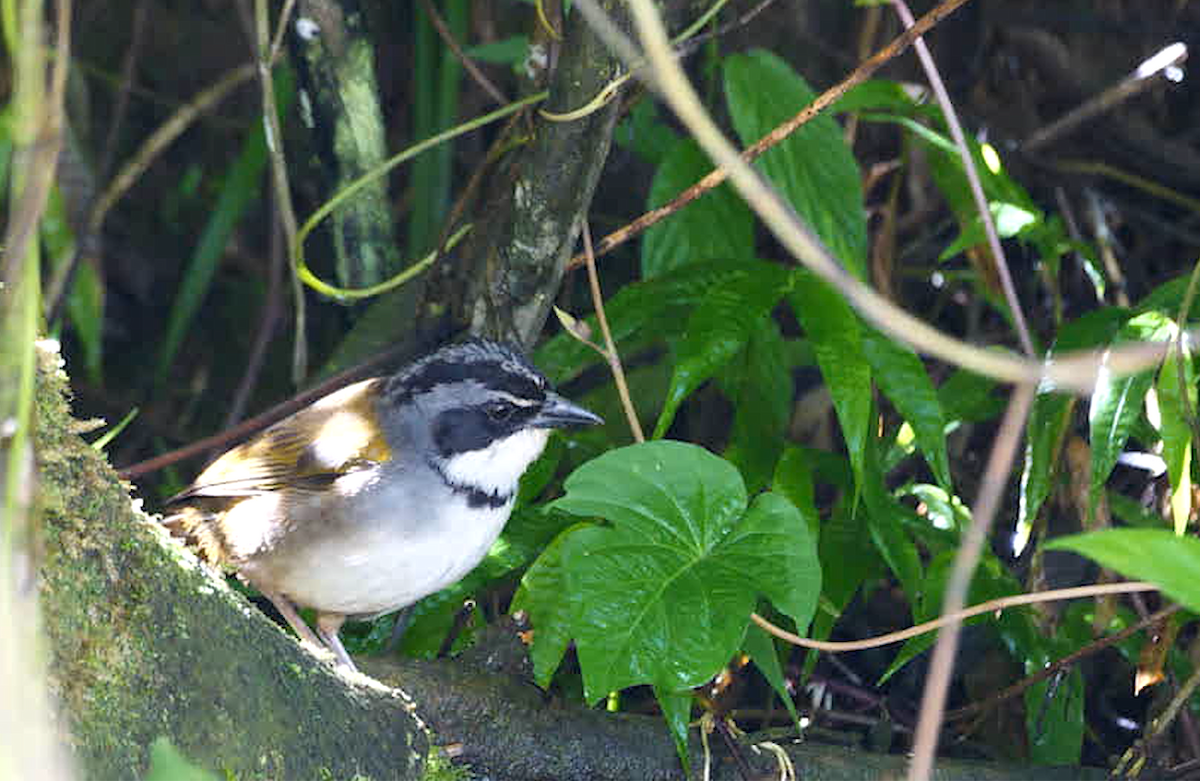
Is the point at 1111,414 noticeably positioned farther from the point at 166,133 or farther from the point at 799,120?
the point at 166,133

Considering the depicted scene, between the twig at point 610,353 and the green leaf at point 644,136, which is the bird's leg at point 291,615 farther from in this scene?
the green leaf at point 644,136

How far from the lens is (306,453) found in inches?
159

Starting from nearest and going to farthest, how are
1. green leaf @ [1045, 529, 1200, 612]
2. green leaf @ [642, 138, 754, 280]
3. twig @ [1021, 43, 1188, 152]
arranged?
1. green leaf @ [1045, 529, 1200, 612]
2. green leaf @ [642, 138, 754, 280]
3. twig @ [1021, 43, 1188, 152]

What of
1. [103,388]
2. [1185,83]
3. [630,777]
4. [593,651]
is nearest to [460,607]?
[630,777]

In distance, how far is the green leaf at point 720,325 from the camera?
375 cm

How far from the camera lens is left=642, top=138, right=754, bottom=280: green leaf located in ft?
14.4

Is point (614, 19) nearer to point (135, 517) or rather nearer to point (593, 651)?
point (593, 651)

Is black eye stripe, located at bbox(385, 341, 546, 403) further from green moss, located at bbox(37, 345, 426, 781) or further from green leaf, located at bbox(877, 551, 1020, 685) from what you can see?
green moss, located at bbox(37, 345, 426, 781)

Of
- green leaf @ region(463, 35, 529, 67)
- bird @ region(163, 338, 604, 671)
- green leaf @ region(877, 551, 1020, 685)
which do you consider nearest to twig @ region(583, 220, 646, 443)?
bird @ region(163, 338, 604, 671)

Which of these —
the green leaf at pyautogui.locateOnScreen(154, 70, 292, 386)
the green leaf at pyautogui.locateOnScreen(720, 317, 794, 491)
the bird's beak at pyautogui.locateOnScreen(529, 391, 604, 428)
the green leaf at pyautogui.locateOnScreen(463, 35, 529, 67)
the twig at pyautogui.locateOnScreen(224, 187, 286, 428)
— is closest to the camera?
the bird's beak at pyautogui.locateOnScreen(529, 391, 604, 428)

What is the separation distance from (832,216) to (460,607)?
4.66 ft

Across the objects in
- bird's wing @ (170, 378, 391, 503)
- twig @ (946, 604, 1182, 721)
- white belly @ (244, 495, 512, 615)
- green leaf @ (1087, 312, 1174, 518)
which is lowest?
twig @ (946, 604, 1182, 721)

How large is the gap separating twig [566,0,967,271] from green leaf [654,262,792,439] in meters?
0.28

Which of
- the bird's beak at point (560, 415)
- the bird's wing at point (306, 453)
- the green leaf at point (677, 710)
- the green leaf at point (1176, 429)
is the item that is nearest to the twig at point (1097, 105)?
the green leaf at point (1176, 429)
